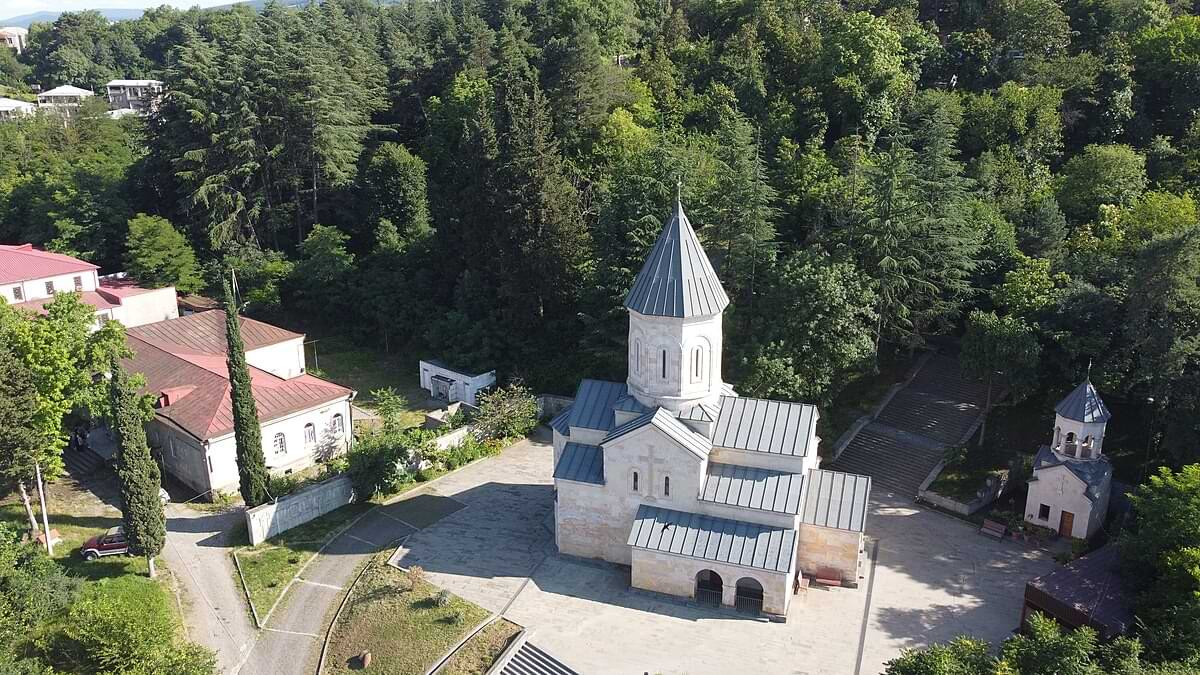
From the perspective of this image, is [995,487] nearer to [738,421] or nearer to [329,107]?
[738,421]

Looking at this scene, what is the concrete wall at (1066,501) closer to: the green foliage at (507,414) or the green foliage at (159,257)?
the green foliage at (507,414)

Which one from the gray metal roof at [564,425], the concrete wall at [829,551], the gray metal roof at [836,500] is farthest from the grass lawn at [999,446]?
the gray metal roof at [564,425]

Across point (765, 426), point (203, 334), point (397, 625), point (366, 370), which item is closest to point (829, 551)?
point (765, 426)

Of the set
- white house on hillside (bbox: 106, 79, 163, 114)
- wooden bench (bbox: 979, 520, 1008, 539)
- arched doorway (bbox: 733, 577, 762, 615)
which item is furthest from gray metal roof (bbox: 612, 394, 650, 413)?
white house on hillside (bbox: 106, 79, 163, 114)

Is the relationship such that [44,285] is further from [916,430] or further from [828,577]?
[916,430]

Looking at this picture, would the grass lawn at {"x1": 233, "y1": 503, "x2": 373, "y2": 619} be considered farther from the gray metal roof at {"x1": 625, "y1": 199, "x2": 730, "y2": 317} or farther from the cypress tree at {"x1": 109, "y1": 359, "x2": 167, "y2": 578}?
the gray metal roof at {"x1": 625, "y1": 199, "x2": 730, "y2": 317}

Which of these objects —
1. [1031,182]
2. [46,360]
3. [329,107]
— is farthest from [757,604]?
[329,107]
